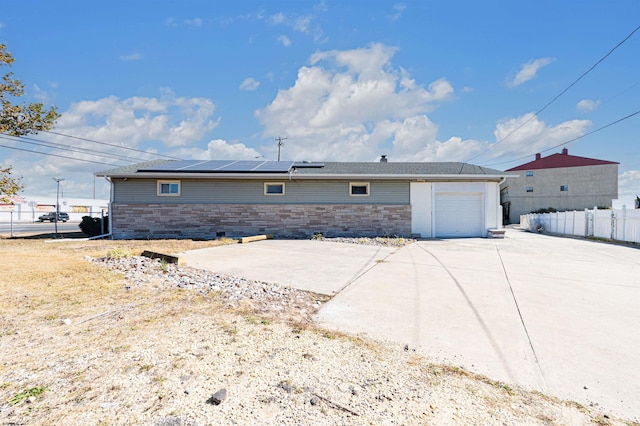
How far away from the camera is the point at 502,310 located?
4.14 metres

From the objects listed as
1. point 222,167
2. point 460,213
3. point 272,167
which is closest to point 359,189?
point 272,167

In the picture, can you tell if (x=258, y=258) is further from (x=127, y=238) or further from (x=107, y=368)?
(x=127, y=238)

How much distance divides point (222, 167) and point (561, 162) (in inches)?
1593

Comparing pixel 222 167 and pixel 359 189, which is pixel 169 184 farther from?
pixel 359 189

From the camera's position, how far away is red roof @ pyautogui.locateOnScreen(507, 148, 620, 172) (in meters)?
35.4

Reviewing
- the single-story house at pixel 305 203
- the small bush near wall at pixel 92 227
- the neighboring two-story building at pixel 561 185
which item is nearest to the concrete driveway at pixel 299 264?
the single-story house at pixel 305 203

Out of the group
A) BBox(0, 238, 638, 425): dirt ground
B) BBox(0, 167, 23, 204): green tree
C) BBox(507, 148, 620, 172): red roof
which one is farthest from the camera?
BBox(507, 148, 620, 172): red roof

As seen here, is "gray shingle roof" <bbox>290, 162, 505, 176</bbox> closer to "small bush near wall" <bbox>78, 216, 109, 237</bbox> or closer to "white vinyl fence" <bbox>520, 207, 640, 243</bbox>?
"white vinyl fence" <bbox>520, 207, 640, 243</bbox>

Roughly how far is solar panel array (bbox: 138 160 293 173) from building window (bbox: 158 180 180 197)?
62cm

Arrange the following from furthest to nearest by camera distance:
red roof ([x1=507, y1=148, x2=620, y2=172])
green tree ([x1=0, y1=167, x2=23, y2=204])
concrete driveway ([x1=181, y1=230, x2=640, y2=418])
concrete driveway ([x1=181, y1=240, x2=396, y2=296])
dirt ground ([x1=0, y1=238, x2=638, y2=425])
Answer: red roof ([x1=507, y1=148, x2=620, y2=172])
green tree ([x1=0, y1=167, x2=23, y2=204])
concrete driveway ([x1=181, y1=240, x2=396, y2=296])
concrete driveway ([x1=181, y1=230, x2=640, y2=418])
dirt ground ([x1=0, y1=238, x2=638, y2=425])

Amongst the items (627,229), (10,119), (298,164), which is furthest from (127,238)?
(627,229)

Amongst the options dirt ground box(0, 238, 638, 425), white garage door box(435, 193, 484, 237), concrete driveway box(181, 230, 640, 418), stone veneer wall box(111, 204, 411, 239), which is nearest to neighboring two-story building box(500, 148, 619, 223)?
white garage door box(435, 193, 484, 237)

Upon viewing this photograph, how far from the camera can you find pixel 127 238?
44.5 feet

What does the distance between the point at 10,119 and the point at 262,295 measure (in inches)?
495
